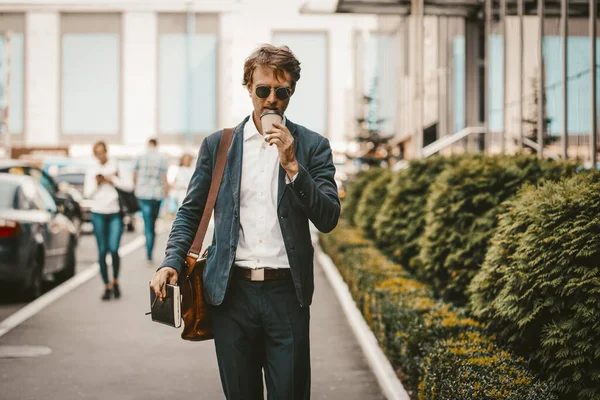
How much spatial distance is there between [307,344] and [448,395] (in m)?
1.32

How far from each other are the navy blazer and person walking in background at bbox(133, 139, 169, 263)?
35.9 ft

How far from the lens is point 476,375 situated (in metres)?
5.08

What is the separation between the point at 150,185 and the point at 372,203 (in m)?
3.79

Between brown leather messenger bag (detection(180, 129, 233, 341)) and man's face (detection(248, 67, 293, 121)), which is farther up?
man's face (detection(248, 67, 293, 121))

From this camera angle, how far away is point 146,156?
15.5 metres

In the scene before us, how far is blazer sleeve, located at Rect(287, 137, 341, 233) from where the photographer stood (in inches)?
147

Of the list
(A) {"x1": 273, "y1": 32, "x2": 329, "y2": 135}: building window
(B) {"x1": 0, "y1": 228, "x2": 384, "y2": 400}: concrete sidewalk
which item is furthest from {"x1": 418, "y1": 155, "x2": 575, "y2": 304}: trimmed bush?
(A) {"x1": 273, "y1": 32, "x2": 329, "y2": 135}: building window

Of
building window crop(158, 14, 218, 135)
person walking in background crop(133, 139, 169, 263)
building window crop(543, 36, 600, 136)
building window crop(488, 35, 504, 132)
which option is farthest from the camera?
building window crop(158, 14, 218, 135)

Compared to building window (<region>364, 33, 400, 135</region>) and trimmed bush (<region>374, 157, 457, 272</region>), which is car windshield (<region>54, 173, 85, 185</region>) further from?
trimmed bush (<region>374, 157, 457, 272</region>)

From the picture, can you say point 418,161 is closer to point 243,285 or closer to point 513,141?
point 513,141

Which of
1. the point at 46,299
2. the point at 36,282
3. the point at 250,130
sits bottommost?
the point at 46,299

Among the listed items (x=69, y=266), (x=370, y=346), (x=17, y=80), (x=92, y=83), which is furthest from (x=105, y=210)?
(x=17, y=80)

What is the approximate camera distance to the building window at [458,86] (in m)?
24.0

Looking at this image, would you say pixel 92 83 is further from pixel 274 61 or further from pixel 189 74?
pixel 274 61
